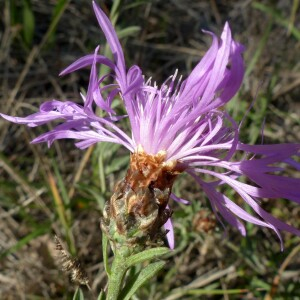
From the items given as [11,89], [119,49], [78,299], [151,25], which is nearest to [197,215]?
[78,299]

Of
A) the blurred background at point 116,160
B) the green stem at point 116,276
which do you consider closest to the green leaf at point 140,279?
Result: the green stem at point 116,276

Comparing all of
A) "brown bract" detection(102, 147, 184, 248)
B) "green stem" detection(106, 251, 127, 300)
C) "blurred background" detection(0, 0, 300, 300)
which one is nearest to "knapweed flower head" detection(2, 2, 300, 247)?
"brown bract" detection(102, 147, 184, 248)

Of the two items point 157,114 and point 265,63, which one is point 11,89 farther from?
point 157,114

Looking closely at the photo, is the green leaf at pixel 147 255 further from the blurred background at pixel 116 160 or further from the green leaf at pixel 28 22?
the green leaf at pixel 28 22

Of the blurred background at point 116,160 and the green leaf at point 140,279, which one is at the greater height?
the green leaf at point 140,279

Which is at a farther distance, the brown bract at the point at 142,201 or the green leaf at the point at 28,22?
the green leaf at the point at 28,22

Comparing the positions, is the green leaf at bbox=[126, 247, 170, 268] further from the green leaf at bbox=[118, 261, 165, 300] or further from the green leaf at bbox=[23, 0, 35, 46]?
the green leaf at bbox=[23, 0, 35, 46]
